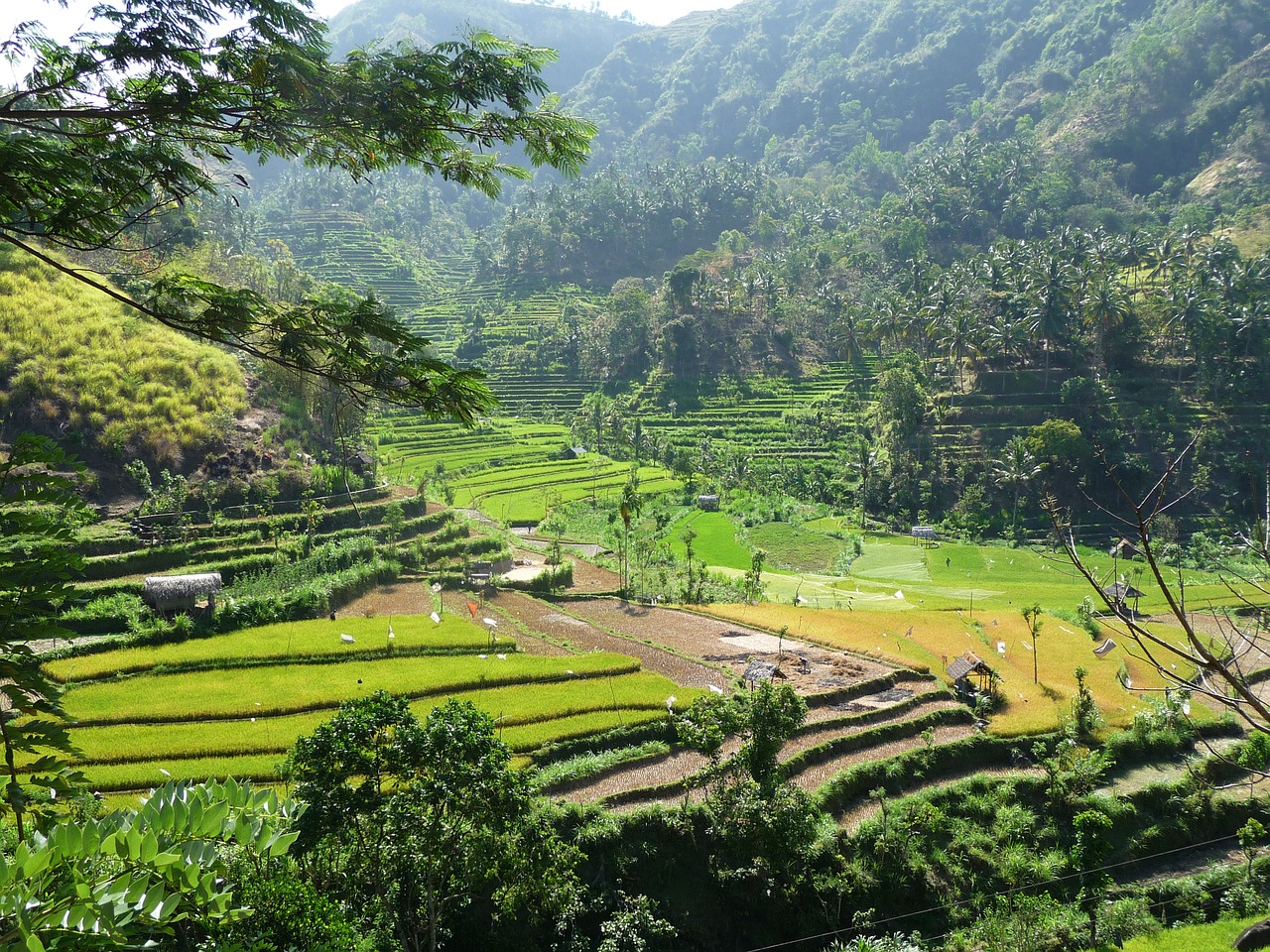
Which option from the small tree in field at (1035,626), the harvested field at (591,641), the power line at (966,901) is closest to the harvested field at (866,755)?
the power line at (966,901)

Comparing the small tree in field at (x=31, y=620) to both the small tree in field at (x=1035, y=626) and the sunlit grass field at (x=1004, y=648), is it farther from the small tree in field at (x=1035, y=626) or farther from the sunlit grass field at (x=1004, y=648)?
the small tree in field at (x=1035, y=626)

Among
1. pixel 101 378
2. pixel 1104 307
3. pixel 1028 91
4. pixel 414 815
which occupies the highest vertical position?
pixel 1028 91

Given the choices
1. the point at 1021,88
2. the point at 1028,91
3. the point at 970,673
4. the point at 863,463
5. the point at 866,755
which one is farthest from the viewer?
the point at 1021,88

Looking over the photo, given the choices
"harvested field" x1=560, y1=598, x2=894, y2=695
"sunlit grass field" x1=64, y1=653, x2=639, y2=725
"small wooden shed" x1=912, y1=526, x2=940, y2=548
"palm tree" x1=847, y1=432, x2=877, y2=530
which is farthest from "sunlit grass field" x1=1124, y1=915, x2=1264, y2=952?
"palm tree" x1=847, y1=432, x2=877, y2=530

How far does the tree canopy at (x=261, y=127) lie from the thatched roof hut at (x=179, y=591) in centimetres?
2018

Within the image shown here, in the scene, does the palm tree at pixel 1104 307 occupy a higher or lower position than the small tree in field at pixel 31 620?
higher

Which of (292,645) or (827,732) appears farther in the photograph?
(292,645)

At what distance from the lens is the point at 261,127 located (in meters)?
6.66

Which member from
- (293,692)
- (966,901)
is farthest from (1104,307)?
(293,692)

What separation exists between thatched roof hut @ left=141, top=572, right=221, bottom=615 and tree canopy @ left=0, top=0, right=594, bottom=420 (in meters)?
20.2

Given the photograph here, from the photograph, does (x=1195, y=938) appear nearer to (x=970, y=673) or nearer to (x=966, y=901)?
(x=966, y=901)

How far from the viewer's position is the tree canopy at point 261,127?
612 cm

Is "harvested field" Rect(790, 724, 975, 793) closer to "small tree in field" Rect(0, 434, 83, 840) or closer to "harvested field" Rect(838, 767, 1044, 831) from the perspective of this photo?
"harvested field" Rect(838, 767, 1044, 831)

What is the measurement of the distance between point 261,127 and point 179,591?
70.1 feet
